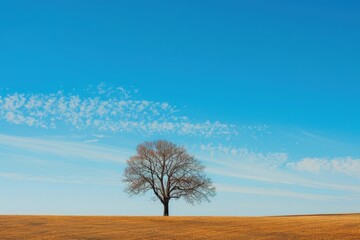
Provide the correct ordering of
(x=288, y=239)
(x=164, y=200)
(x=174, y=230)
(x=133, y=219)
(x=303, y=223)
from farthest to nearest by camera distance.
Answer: (x=164, y=200)
(x=133, y=219)
(x=303, y=223)
(x=174, y=230)
(x=288, y=239)

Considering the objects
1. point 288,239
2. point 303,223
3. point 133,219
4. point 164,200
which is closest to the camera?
point 288,239

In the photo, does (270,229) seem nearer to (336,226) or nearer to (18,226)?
(336,226)

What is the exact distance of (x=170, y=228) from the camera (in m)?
45.2

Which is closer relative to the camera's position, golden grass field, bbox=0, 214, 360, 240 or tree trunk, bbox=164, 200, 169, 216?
golden grass field, bbox=0, 214, 360, 240

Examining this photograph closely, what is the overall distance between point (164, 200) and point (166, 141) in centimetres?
755

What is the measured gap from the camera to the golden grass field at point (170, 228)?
131 feet

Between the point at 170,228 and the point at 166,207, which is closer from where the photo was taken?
the point at 170,228

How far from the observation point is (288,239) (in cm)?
3928

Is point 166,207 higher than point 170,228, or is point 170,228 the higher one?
point 166,207

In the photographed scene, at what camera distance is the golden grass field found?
3997cm

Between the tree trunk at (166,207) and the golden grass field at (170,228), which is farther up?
the tree trunk at (166,207)

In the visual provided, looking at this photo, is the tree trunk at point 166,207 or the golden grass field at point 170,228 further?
the tree trunk at point 166,207

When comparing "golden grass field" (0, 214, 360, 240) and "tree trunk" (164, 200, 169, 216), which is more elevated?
"tree trunk" (164, 200, 169, 216)

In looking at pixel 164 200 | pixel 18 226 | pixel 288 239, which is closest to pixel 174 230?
pixel 288 239
